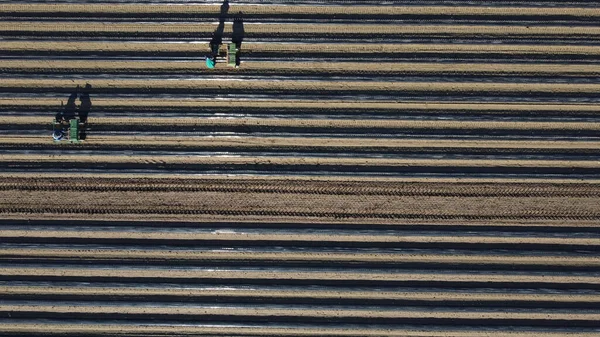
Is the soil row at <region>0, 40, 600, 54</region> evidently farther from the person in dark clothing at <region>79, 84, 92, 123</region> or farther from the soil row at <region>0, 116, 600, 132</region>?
the soil row at <region>0, 116, 600, 132</region>

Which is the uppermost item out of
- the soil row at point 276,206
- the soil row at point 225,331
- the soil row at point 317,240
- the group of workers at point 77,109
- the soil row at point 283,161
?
the group of workers at point 77,109

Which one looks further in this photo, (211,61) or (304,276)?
(304,276)

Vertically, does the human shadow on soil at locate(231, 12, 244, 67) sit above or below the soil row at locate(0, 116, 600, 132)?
above

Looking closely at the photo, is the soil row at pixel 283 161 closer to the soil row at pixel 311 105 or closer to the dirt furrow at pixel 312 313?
the soil row at pixel 311 105

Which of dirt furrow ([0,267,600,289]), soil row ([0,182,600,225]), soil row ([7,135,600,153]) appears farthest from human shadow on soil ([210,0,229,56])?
dirt furrow ([0,267,600,289])

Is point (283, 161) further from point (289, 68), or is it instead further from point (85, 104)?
point (85, 104)

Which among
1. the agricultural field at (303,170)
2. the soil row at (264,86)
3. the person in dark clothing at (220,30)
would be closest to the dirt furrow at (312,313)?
the agricultural field at (303,170)

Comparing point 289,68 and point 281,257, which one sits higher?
point 289,68

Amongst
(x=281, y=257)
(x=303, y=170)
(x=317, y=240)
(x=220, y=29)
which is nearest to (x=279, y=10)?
(x=220, y=29)
